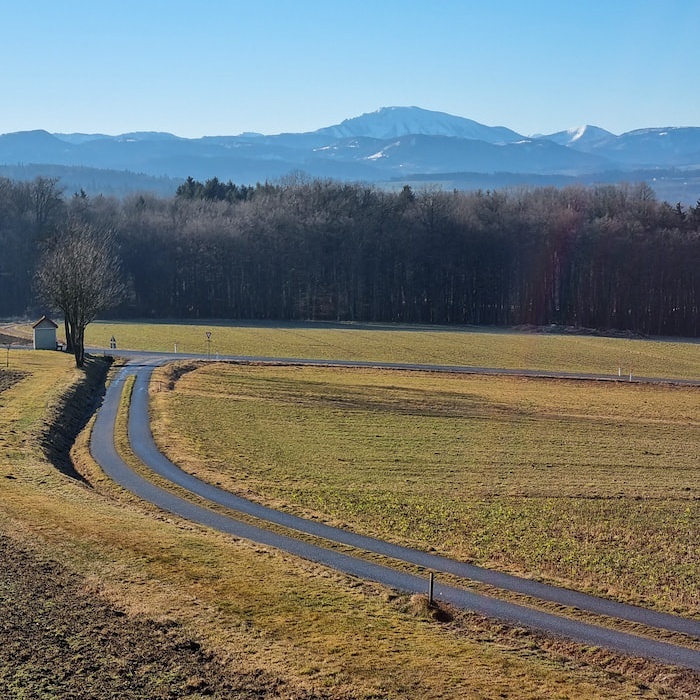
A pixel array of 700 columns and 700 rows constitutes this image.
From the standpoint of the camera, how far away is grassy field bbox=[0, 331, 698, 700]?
13969 millimetres

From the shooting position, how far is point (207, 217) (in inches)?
5000

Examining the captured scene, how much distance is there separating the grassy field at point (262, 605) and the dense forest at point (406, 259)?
8124 cm

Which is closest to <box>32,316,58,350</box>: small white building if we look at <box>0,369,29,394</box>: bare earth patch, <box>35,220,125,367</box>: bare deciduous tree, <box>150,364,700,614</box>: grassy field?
<box>35,220,125,367</box>: bare deciduous tree

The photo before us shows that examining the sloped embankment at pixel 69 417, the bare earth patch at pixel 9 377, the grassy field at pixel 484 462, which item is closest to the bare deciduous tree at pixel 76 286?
the sloped embankment at pixel 69 417

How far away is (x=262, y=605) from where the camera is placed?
57.1ft

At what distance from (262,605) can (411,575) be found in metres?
4.82

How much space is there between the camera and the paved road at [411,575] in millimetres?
17266

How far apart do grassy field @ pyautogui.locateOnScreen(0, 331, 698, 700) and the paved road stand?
86 cm

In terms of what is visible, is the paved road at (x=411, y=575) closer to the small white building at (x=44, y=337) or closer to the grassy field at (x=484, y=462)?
the grassy field at (x=484, y=462)

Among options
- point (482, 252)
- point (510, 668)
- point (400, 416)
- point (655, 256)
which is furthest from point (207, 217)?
point (510, 668)

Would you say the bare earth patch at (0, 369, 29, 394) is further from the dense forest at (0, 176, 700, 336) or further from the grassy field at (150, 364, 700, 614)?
the dense forest at (0, 176, 700, 336)

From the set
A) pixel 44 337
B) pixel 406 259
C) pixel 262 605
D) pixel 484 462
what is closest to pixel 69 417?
pixel 484 462

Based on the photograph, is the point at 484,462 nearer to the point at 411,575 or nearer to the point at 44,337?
the point at 411,575

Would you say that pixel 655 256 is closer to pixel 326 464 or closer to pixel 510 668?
pixel 326 464
